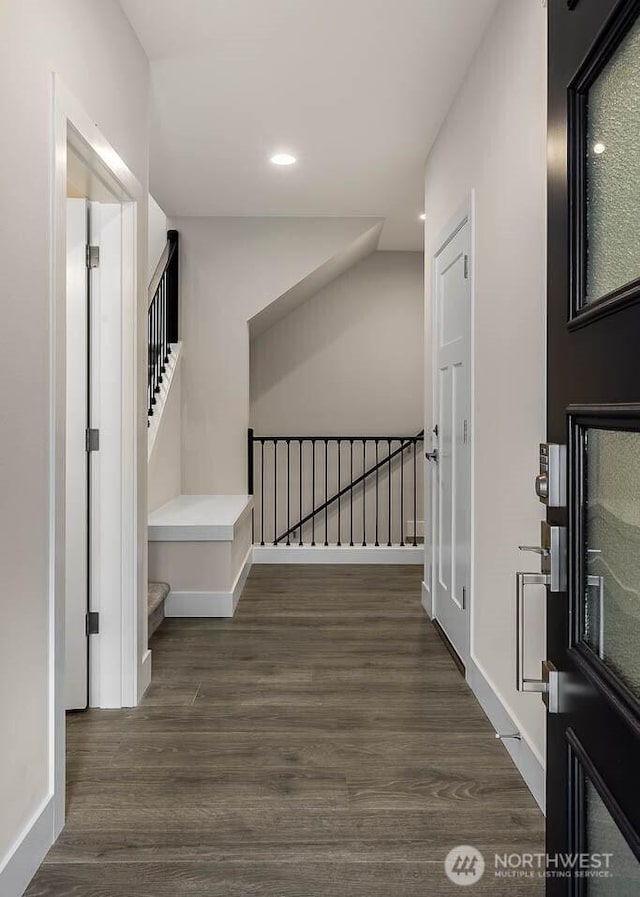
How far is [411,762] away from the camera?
2211mm

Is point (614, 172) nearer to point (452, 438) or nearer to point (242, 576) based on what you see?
point (452, 438)

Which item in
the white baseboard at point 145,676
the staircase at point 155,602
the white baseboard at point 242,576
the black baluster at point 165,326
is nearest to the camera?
the white baseboard at point 145,676

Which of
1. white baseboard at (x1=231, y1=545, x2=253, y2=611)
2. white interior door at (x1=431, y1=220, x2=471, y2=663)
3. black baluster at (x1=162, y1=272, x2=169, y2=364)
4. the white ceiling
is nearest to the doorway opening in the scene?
white interior door at (x1=431, y1=220, x2=471, y2=663)

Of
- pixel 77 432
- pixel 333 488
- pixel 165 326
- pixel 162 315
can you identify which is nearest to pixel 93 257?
pixel 77 432

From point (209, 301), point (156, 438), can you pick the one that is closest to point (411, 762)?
point (156, 438)

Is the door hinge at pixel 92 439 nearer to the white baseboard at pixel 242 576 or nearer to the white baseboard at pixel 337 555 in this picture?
the white baseboard at pixel 242 576

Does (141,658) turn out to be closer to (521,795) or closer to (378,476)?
(521,795)

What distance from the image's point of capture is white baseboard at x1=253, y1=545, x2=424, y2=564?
17.9 ft

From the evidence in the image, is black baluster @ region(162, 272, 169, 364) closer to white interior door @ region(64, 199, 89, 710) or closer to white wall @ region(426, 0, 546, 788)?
white interior door @ region(64, 199, 89, 710)

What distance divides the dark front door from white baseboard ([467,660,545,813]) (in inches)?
39.1

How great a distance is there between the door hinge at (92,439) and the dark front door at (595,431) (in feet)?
6.39

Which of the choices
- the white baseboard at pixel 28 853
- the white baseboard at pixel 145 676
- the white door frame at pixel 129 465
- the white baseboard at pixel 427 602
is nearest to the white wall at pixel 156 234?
the white door frame at pixel 129 465

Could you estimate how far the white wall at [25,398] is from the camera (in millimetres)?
1525

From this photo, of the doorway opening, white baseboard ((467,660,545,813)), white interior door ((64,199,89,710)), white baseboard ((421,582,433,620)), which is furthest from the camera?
white baseboard ((421,582,433,620))
